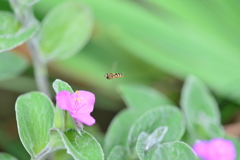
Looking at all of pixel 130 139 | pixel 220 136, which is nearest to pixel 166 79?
pixel 220 136

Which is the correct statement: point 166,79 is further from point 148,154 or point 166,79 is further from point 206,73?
point 148,154

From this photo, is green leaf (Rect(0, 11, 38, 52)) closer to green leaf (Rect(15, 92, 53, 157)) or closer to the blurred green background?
green leaf (Rect(15, 92, 53, 157))

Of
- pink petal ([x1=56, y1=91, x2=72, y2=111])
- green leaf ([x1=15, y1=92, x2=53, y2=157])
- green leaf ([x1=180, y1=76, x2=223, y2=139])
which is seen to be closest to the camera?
pink petal ([x1=56, y1=91, x2=72, y2=111])

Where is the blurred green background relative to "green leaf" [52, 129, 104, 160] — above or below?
below

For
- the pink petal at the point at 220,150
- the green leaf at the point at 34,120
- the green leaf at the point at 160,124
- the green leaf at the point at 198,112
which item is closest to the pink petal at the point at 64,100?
the green leaf at the point at 34,120

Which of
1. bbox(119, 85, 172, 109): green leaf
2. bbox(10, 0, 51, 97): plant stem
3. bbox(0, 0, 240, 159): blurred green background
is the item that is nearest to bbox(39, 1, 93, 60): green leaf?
bbox(10, 0, 51, 97): plant stem
